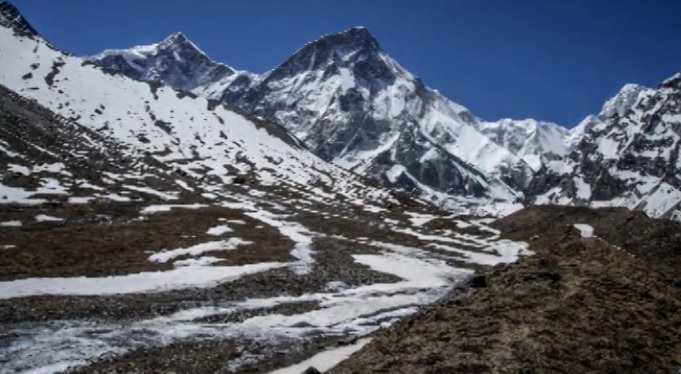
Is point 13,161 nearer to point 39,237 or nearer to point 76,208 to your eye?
point 76,208

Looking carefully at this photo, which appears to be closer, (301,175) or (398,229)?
(398,229)

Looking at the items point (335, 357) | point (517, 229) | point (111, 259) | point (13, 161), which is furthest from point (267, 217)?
point (335, 357)

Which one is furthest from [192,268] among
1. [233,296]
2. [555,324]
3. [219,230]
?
[555,324]

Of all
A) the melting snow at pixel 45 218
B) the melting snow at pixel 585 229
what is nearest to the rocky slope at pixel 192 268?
the melting snow at pixel 45 218

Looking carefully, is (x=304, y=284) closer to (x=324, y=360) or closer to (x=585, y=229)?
(x=324, y=360)

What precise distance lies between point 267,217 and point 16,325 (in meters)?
65.8

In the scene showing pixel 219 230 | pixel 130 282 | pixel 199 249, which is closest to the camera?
pixel 130 282

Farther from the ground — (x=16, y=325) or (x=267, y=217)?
(x=267, y=217)

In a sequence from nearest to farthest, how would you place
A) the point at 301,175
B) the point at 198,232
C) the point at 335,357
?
1. the point at 335,357
2. the point at 198,232
3. the point at 301,175

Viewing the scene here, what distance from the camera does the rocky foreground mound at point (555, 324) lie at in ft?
49.3

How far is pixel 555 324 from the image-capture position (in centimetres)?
1639

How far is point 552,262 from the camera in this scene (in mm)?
20484

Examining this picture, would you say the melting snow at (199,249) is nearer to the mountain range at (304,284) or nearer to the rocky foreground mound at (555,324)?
the mountain range at (304,284)

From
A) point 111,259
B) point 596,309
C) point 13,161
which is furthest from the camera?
point 13,161
